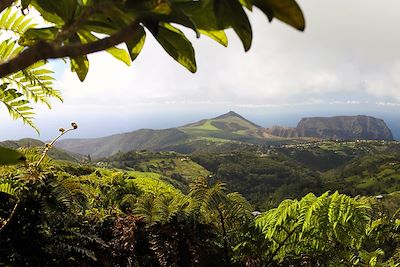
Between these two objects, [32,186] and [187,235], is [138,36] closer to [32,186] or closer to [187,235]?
[32,186]

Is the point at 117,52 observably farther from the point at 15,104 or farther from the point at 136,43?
the point at 15,104

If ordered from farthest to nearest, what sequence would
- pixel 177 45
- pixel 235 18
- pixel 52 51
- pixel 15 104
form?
pixel 15 104 < pixel 177 45 < pixel 235 18 < pixel 52 51

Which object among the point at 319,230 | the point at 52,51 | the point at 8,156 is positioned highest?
the point at 52,51

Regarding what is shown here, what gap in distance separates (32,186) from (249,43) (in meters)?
2.22

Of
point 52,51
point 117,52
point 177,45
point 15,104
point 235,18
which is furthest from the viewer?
point 15,104

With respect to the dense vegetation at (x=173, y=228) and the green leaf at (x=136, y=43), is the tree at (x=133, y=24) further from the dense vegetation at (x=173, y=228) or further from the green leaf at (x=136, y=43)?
the dense vegetation at (x=173, y=228)

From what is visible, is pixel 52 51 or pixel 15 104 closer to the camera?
pixel 52 51

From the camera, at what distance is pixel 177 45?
77 cm

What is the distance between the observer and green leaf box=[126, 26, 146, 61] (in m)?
0.79

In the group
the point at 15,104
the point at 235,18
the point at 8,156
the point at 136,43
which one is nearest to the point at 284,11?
the point at 235,18

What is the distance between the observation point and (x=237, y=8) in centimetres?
59

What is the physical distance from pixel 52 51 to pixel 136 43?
37 cm

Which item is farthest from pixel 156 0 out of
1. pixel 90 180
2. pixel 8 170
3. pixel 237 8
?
pixel 90 180

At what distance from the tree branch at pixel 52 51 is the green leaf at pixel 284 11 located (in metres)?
0.19
